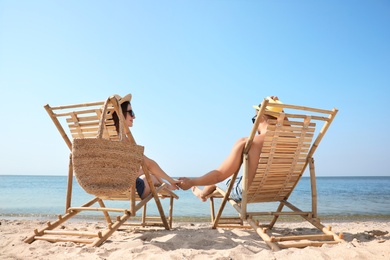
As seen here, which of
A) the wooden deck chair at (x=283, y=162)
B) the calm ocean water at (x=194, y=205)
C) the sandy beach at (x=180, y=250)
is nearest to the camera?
the sandy beach at (x=180, y=250)

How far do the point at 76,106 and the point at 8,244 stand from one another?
1.51 meters

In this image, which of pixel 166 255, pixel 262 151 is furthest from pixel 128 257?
pixel 262 151

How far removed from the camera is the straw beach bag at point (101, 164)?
2.69m

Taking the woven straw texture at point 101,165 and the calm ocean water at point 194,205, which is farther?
the calm ocean water at point 194,205

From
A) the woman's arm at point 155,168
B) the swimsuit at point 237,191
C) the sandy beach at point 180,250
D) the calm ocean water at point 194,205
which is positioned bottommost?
the calm ocean water at point 194,205

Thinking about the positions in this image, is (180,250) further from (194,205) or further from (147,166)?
(194,205)

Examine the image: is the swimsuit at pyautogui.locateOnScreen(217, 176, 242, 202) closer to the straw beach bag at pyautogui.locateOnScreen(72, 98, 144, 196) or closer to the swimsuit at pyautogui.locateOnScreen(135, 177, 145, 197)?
the swimsuit at pyautogui.locateOnScreen(135, 177, 145, 197)

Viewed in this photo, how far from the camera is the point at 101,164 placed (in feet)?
8.93

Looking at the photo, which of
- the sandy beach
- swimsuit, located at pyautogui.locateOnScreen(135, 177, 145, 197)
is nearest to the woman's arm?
swimsuit, located at pyautogui.locateOnScreen(135, 177, 145, 197)

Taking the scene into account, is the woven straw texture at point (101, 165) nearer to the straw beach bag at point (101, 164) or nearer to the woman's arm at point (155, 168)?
the straw beach bag at point (101, 164)

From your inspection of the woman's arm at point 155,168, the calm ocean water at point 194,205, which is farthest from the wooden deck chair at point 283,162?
the calm ocean water at point 194,205

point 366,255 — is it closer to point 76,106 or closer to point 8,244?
point 76,106

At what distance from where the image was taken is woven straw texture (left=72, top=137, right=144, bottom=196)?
269 cm

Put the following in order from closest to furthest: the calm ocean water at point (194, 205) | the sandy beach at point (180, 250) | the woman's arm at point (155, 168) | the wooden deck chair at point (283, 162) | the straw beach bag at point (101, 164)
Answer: the sandy beach at point (180, 250)
the straw beach bag at point (101, 164)
the wooden deck chair at point (283, 162)
the woman's arm at point (155, 168)
the calm ocean water at point (194, 205)
